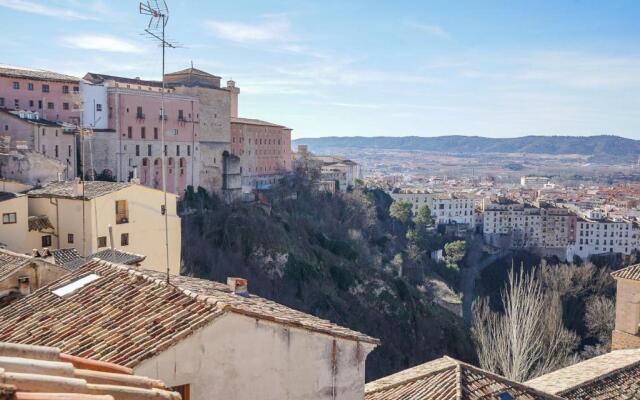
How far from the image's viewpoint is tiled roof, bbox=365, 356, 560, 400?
10.1 metres

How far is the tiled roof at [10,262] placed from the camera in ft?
34.7

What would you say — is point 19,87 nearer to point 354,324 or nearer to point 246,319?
point 354,324

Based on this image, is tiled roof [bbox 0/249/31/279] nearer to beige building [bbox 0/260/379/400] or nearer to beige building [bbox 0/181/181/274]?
beige building [bbox 0/260/379/400]

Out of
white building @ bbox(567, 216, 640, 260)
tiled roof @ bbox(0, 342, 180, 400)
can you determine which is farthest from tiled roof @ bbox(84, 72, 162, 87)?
white building @ bbox(567, 216, 640, 260)

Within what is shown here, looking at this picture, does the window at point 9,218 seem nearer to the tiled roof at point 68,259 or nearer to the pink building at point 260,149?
the tiled roof at point 68,259

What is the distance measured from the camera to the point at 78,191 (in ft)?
68.5

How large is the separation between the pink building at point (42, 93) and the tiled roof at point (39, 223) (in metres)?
20.6

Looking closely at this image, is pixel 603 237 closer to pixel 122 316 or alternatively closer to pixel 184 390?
pixel 122 316

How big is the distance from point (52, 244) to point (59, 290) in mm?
14791

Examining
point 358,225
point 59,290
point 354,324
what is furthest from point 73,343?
point 358,225

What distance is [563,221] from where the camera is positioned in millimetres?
85312

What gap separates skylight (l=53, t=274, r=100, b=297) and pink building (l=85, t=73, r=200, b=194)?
36221 mm

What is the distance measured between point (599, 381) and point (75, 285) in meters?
10.2

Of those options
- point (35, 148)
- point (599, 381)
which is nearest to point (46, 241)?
point (599, 381)
